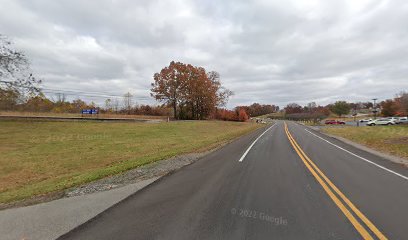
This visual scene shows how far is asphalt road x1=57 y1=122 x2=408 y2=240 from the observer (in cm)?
455

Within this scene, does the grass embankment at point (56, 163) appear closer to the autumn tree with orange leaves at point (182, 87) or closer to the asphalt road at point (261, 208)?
the asphalt road at point (261, 208)

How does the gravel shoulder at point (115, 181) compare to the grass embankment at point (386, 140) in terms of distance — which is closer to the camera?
the gravel shoulder at point (115, 181)

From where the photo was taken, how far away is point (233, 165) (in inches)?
432

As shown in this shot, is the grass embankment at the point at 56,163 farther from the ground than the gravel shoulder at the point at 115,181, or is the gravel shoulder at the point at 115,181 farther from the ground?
the gravel shoulder at the point at 115,181

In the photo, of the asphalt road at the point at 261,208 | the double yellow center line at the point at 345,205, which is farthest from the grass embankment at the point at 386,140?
the double yellow center line at the point at 345,205

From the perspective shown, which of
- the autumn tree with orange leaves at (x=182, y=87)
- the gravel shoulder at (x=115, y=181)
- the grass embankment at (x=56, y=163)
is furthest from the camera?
the autumn tree with orange leaves at (x=182, y=87)

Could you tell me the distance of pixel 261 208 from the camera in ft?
18.7

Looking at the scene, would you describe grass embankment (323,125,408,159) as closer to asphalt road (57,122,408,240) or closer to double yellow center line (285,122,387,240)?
asphalt road (57,122,408,240)

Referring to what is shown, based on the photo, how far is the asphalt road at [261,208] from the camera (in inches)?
179

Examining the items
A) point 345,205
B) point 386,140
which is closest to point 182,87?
point 386,140

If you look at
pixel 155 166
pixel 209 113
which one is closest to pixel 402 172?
pixel 155 166

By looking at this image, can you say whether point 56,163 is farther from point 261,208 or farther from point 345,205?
point 345,205

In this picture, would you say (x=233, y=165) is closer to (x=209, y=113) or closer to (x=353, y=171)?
(x=353, y=171)

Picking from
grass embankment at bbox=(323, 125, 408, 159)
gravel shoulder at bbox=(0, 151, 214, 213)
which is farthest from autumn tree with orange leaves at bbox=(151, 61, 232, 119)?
gravel shoulder at bbox=(0, 151, 214, 213)
